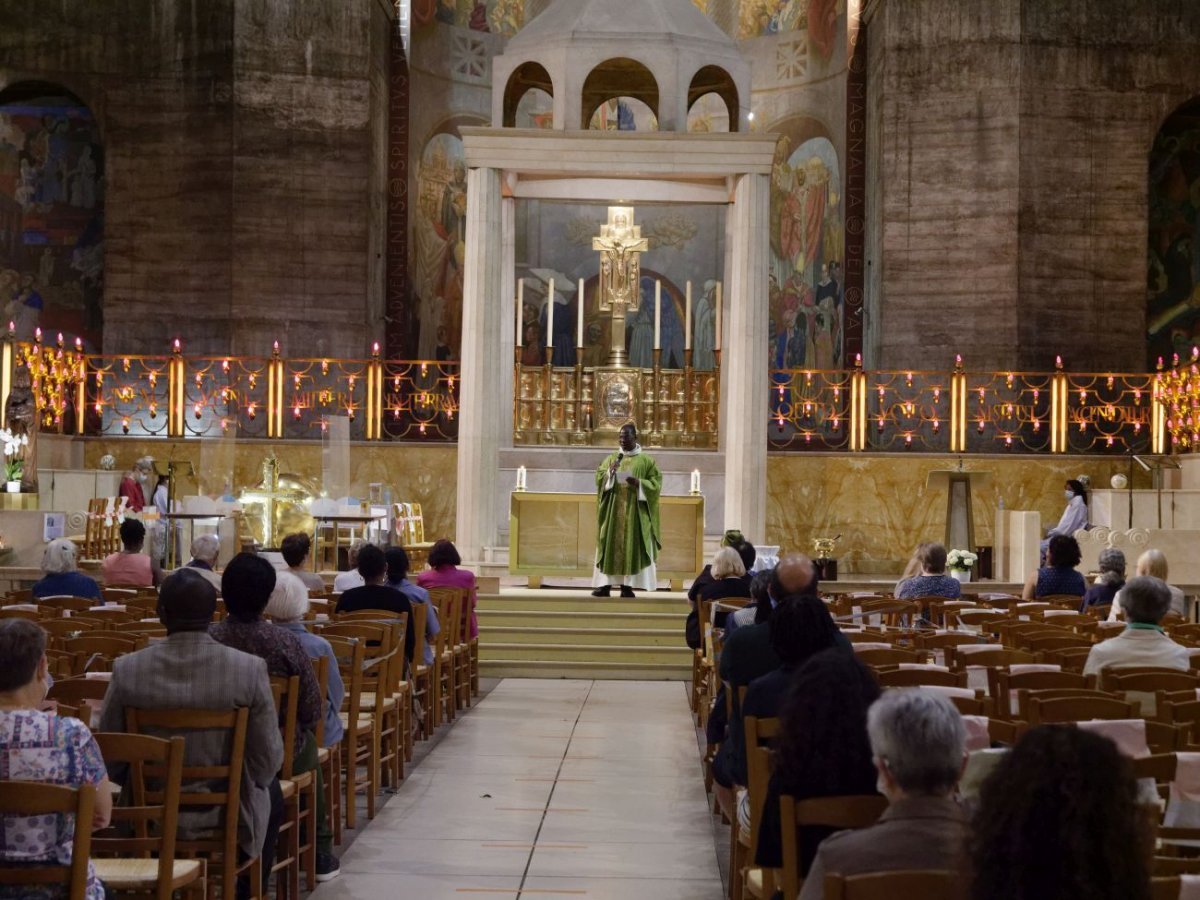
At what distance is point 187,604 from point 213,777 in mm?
638

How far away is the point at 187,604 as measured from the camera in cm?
624

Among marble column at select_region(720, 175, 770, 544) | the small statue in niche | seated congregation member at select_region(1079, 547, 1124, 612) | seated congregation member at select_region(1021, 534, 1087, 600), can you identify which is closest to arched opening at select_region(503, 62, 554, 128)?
marble column at select_region(720, 175, 770, 544)

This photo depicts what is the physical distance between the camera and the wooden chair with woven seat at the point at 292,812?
6.99 meters

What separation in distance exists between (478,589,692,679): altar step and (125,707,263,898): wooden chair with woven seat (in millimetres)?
10532

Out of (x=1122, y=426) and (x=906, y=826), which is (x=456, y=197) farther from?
(x=906, y=826)

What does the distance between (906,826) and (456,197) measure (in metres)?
27.5

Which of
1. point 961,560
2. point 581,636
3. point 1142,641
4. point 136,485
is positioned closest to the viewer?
point 1142,641

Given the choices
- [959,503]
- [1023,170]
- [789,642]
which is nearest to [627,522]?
[959,503]

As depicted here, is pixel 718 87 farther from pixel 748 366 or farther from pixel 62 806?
pixel 62 806

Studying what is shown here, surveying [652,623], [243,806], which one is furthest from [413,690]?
[652,623]

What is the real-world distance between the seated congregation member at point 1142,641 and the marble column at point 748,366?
42.7ft

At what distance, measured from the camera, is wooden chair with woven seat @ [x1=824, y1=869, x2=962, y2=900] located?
356 cm

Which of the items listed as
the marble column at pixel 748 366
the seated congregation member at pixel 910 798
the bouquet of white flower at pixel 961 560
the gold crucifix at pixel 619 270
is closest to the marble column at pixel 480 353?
the gold crucifix at pixel 619 270

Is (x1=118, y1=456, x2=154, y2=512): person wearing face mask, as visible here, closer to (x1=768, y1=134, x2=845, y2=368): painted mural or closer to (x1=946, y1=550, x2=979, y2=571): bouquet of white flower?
(x1=946, y1=550, x2=979, y2=571): bouquet of white flower
